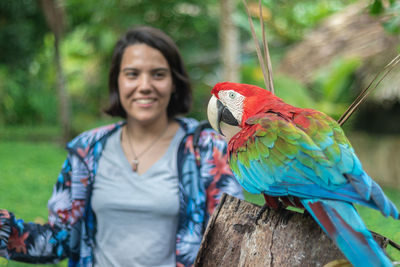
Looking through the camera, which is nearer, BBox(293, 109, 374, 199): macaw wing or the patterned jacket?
BBox(293, 109, 374, 199): macaw wing

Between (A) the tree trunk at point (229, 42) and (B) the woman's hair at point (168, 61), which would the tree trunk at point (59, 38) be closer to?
(A) the tree trunk at point (229, 42)

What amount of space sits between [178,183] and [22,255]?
1.53 feet

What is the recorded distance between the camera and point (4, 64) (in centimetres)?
603

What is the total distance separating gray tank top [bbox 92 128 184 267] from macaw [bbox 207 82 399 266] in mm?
425

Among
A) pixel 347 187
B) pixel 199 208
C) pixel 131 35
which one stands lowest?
A: pixel 199 208

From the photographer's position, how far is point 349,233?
53cm

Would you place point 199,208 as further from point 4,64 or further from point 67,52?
point 67,52

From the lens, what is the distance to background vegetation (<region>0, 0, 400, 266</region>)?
3.46 metres

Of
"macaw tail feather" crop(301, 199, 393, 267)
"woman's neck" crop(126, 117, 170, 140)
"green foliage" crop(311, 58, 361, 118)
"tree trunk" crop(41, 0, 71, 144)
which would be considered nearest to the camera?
"macaw tail feather" crop(301, 199, 393, 267)

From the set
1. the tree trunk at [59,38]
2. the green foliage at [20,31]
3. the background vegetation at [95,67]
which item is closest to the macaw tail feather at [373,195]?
the background vegetation at [95,67]

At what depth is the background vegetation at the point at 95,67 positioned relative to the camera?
11.3 ft

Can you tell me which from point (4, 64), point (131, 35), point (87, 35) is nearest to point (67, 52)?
point (4, 64)

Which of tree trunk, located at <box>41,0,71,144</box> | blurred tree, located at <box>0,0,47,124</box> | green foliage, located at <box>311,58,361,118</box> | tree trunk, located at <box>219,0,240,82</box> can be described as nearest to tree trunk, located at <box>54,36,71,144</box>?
tree trunk, located at <box>41,0,71,144</box>

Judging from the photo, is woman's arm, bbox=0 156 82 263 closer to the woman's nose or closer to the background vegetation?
the woman's nose
